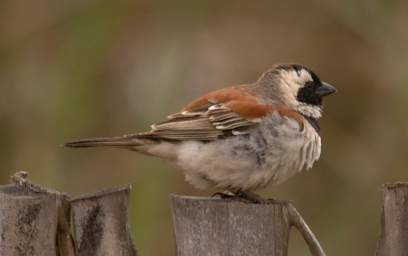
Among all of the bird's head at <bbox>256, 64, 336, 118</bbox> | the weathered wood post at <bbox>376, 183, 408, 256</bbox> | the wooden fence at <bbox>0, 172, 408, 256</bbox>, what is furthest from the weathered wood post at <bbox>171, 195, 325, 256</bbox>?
the bird's head at <bbox>256, 64, 336, 118</bbox>

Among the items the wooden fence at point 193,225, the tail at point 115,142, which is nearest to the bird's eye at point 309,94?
the tail at point 115,142

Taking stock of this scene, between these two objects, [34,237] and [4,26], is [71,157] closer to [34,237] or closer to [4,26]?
[4,26]

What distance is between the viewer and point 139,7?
23.8ft

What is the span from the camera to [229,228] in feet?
12.6

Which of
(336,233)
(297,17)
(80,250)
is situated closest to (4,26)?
(297,17)

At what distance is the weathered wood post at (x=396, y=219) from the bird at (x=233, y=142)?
48.1 inches

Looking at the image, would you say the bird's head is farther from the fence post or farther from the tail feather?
the fence post

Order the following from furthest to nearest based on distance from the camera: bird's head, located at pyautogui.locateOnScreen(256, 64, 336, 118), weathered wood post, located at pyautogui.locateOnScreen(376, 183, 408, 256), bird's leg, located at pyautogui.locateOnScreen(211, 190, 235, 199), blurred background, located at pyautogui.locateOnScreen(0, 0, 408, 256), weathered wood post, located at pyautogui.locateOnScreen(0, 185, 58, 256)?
blurred background, located at pyautogui.locateOnScreen(0, 0, 408, 256), bird's head, located at pyautogui.locateOnScreen(256, 64, 336, 118), bird's leg, located at pyautogui.locateOnScreen(211, 190, 235, 199), weathered wood post, located at pyautogui.locateOnScreen(376, 183, 408, 256), weathered wood post, located at pyautogui.locateOnScreen(0, 185, 58, 256)

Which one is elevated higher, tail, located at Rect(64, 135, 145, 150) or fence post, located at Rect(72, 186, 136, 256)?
tail, located at Rect(64, 135, 145, 150)

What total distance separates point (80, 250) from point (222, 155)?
1.46m

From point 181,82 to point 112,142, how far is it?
1979 millimetres

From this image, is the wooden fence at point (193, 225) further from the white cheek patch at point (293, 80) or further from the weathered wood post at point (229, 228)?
the white cheek patch at point (293, 80)

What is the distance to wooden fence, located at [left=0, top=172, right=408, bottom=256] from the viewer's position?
3.81m

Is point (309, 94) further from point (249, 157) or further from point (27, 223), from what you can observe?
point (27, 223)
